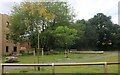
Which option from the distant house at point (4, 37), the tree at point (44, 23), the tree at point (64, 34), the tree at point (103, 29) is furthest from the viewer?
the tree at point (103, 29)

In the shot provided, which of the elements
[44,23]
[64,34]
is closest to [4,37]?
[44,23]

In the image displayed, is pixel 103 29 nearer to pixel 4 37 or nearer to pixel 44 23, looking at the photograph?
pixel 4 37

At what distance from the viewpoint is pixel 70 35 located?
40.2 metres

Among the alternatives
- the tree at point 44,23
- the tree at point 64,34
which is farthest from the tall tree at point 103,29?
the tree at point 64,34

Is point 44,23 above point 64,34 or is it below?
above

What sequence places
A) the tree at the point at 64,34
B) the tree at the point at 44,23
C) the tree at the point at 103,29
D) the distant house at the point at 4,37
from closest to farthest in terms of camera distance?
the tree at the point at 64,34
the tree at the point at 44,23
the distant house at the point at 4,37
the tree at the point at 103,29

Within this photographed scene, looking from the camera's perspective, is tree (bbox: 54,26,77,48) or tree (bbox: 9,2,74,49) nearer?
tree (bbox: 54,26,77,48)

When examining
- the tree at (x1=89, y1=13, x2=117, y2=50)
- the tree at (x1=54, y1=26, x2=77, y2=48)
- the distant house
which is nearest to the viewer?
the tree at (x1=54, y1=26, x2=77, y2=48)

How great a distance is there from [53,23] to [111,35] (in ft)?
75.6

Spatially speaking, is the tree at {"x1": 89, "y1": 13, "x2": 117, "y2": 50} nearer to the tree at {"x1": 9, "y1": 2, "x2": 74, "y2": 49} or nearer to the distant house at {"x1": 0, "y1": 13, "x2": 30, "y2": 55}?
the tree at {"x1": 9, "y1": 2, "x2": 74, "y2": 49}

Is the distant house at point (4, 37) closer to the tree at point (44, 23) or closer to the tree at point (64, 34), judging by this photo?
the tree at point (44, 23)

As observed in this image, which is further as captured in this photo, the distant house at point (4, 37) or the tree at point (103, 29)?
the tree at point (103, 29)

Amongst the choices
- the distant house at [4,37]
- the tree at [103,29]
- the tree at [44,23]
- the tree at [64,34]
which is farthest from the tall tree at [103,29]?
the tree at [64,34]

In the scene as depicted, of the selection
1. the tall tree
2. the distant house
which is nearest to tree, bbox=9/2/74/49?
the distant house
